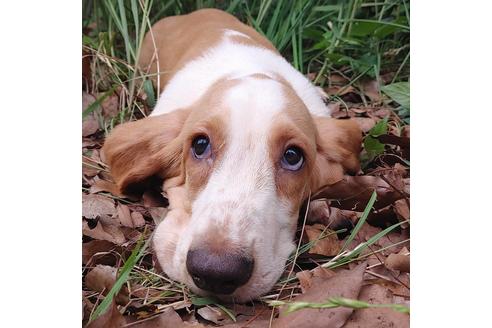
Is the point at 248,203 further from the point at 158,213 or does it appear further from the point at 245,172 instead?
the point at 158,213

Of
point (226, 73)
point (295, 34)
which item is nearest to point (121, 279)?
point (226, 73)

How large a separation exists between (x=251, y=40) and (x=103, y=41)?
0.79 metres

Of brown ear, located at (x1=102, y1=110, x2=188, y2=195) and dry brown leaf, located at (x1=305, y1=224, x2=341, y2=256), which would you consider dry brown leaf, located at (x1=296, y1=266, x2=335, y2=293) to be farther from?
brown ear, located at (x1=102, y1=110, x2=188, y2=195)

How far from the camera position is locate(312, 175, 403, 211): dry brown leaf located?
2.24m

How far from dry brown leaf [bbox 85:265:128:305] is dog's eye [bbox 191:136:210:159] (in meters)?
0.49

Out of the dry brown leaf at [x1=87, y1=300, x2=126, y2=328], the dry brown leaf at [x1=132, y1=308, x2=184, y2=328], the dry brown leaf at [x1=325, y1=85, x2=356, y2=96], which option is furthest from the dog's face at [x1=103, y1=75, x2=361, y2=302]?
the dry brown leaf at [x1=325, y1=85, x2=356, y2=96]

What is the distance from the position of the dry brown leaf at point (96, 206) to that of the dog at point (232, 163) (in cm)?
15

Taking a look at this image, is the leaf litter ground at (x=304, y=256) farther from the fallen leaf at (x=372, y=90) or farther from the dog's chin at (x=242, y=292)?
the fallen leaf at (x=372, y=90)

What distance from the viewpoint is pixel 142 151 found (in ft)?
8.25

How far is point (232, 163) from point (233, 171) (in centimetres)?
3

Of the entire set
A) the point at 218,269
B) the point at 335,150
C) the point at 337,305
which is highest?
the point at 337,305

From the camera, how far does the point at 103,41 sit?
2.69 m

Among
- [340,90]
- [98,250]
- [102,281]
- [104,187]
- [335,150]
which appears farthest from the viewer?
[340,90]
